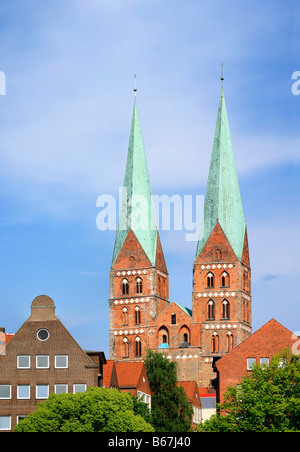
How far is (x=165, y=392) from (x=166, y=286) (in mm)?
44467

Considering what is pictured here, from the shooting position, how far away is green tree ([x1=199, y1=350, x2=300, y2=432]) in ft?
198

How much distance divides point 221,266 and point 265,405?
76814 millimetres

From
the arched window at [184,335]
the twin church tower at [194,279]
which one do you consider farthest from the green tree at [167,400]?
the arched window at [184,335]

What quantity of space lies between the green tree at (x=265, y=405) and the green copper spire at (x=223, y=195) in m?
73.3

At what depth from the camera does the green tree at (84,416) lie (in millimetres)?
62688

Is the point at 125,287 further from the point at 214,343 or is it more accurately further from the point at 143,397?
the point at 143,397

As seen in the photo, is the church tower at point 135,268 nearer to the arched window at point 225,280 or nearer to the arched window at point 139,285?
the arched window at point 139,285

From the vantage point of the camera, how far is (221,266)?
13738 centimetres

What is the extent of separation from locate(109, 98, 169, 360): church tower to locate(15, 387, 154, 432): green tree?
73399mm

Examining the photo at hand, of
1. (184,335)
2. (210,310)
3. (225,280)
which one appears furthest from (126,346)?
(225,280)
